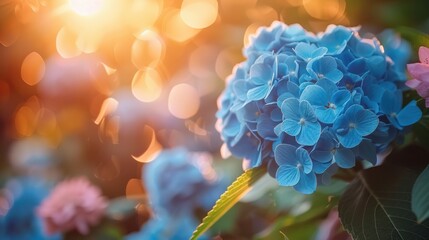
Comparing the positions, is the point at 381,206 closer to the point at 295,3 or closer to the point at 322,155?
the point at 322,155

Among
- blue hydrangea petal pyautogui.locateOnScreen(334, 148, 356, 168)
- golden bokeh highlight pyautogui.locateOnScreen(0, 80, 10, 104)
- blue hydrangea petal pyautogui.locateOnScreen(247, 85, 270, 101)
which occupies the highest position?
golden bokeh highlight pyautogui.locateOnScreen(0, 80, 10, 104)

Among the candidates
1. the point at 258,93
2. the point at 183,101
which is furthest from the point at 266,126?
the point at 183,101

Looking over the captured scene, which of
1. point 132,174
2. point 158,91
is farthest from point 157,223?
point 158,91

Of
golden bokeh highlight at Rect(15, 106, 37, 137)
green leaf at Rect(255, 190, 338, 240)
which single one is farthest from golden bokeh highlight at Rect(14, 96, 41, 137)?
green leaf at Rect(255, 190, 338, 240)

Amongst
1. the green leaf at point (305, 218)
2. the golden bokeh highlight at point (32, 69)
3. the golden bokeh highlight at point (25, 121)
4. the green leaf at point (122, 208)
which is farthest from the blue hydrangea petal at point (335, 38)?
the golden bokeh highlight at point (25, 121)

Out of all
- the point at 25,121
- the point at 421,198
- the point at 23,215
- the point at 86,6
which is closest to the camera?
the point at 421,198

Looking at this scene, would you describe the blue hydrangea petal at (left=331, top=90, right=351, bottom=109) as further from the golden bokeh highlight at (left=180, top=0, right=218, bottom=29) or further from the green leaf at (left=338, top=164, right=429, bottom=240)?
the golden bokeh highlight at (left=180, top=0, right=218, bottom=29)

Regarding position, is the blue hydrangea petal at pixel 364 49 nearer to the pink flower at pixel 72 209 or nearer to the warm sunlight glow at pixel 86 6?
the pink flower at pixel 72 209
